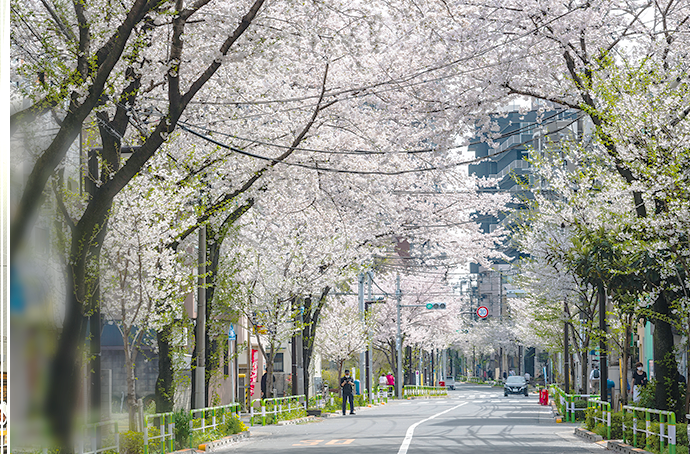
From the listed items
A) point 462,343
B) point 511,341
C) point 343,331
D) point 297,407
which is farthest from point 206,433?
point 462,343

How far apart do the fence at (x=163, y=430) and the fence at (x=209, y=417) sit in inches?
35.5

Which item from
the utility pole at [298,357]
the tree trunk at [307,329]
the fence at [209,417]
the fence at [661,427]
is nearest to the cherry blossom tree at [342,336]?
the tree trunk at [307,329]

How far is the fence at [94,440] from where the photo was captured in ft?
38.0

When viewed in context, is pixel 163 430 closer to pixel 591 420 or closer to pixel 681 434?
pixel 681 434

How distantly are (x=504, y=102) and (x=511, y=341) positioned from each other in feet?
259

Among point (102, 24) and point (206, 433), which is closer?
point (102, 24)

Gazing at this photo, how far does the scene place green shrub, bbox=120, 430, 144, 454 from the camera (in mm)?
13461

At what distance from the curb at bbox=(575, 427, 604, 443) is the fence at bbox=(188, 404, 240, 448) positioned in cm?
821

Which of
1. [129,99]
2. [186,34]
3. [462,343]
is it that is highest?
[186,34]

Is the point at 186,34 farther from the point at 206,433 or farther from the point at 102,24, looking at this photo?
the point at 206,433

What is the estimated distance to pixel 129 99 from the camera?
1326 cm

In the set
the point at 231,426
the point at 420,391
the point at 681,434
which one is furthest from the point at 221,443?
the point at 420,391

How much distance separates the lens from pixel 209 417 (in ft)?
62.1

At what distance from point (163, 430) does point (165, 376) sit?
8.27 ft
